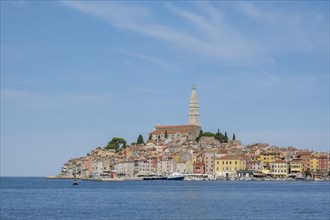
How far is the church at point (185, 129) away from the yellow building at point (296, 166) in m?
31.2

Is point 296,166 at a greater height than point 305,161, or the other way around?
point 305,161

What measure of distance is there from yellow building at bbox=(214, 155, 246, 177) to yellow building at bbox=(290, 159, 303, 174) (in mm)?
8751

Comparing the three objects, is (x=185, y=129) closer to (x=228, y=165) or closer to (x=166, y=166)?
(x=166, y=166)

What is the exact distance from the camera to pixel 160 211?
144 feet

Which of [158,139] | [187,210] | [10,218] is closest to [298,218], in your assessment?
[187,210]

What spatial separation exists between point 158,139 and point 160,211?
11588 cm

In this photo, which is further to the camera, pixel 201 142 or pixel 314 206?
Result: pixel 201 142

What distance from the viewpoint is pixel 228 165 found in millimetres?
129625

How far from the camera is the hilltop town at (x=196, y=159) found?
129875 mm

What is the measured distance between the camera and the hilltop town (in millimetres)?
129875

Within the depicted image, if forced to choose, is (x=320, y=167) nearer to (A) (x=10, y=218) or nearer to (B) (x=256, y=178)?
(B) (x=256, y=178)

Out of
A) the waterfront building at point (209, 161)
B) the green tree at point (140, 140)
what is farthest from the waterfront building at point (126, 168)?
the green tree at point (140, 140)

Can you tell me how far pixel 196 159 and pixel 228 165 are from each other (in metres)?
9.43

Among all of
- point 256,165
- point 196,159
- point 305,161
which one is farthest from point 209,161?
point 305,161
